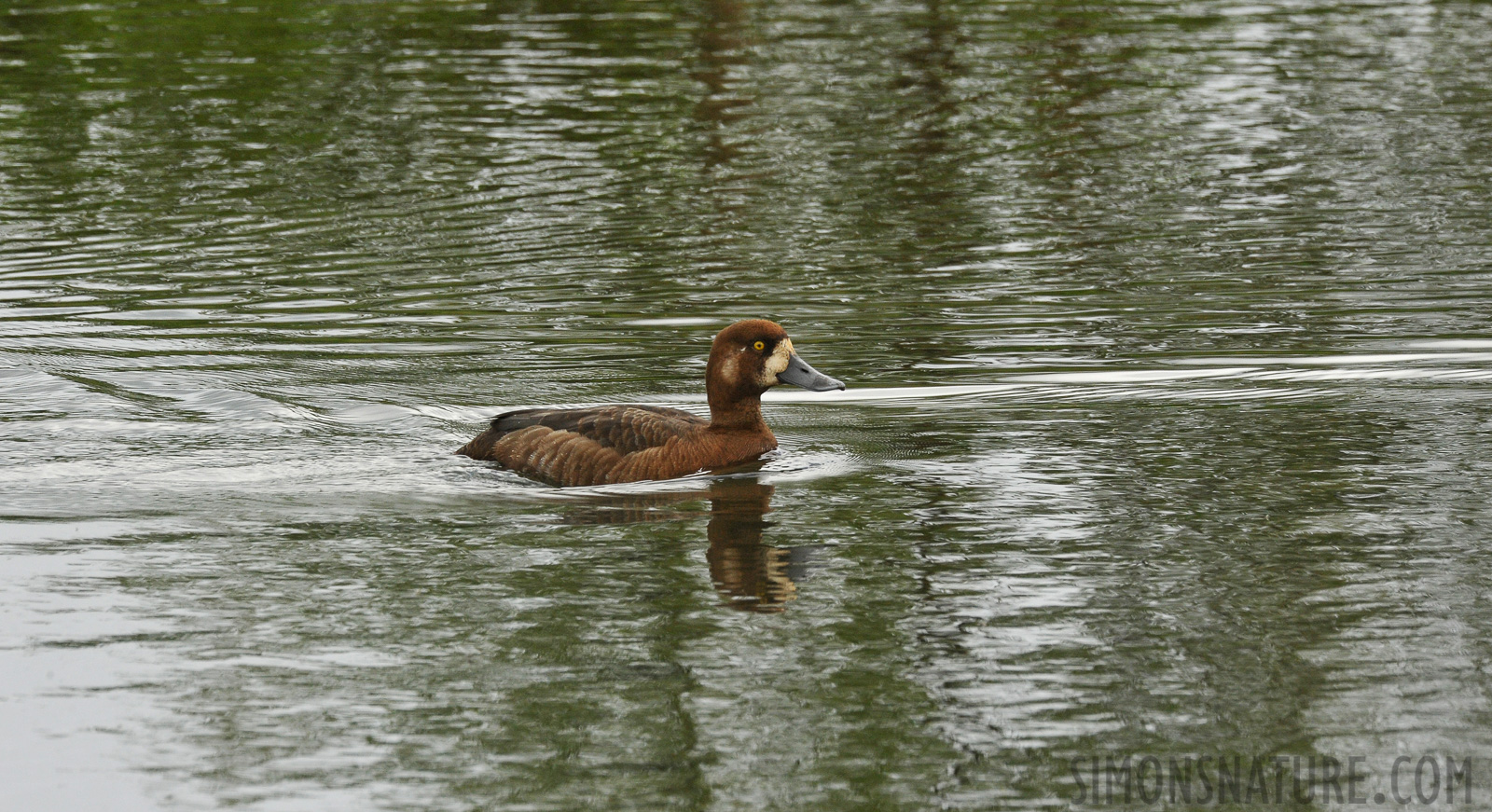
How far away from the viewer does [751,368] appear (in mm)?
10727

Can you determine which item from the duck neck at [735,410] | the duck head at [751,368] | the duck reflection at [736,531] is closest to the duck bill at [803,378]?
the duck head at [751,368]

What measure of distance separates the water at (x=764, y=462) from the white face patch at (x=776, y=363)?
1.63 feet

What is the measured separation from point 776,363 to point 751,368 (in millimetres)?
146

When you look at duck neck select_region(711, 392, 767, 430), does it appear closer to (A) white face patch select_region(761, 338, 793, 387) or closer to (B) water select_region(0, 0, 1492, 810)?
(A) white face patch select_region(761, 338, 793, 387)

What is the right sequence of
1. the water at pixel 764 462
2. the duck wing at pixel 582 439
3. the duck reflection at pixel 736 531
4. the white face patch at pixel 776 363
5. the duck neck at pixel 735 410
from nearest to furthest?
the water at pixel 764 462
the duck reflection at pixel 736 531
the duck wing at pixel 582 439
the white face patch at pixel 776 363
the duck neck at pixel 735 410

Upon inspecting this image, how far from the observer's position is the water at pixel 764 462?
6.79m

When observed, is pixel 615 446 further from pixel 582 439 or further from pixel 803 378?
pixel 803 378

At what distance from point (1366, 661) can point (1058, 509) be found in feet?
8.02

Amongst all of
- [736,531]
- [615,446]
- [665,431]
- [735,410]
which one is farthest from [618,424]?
[736,531]

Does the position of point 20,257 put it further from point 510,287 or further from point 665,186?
point 665,186

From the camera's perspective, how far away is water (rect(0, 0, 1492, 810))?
6.79m

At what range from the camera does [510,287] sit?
15.6 meters

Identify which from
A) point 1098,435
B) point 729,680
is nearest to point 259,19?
point 1098,435

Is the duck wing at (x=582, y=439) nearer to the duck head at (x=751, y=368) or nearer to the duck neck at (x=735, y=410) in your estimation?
the duck neck at (x=735, y=410)
